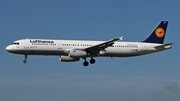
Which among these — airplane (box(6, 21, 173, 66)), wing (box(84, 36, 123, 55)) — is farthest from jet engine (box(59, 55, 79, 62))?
wing (box(84, 36, 123, 55))

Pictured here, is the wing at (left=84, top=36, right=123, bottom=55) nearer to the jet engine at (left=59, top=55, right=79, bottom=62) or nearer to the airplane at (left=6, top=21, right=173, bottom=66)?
the airplane at (left=6, top=21, right=173, bottom=66)

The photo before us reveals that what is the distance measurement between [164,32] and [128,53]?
1111 centimetres

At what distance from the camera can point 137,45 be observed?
78500 millimetres

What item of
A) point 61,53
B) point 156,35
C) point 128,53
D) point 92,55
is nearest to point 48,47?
point 61,53

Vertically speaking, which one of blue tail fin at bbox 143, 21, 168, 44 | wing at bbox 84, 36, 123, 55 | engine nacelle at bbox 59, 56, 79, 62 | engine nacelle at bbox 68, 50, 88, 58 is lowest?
engine nacelle at bbox 59, 56, 79, 62

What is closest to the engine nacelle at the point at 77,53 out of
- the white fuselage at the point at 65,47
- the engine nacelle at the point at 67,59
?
the white fuselage at the point at 65,47

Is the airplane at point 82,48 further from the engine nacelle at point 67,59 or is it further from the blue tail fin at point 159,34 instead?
the blue tail fin at point 159,34

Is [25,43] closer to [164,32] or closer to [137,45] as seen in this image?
[137,45]

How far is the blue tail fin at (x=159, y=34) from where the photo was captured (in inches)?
3230

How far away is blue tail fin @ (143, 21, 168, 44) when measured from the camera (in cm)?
8203

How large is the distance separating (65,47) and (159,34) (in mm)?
20308

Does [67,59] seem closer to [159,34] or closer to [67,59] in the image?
[67,59]

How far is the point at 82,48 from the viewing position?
74875mm

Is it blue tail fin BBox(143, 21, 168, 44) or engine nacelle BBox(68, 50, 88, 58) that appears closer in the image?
engine nacelle BBox(68, 50, 88, 58)
